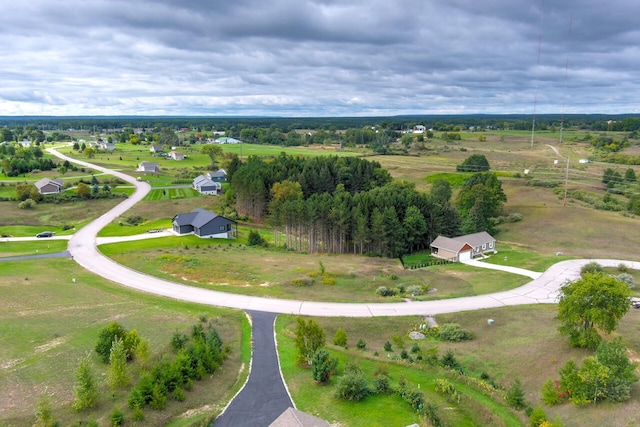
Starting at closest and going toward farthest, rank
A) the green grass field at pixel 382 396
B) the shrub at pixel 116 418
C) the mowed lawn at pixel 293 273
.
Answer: the shrub at pixel 116 418
the green grass field at pixel 382 396
the mowed lawn at pixel 293 273

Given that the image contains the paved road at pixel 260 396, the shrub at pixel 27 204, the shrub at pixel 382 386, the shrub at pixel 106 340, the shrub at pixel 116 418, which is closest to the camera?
→ the shrub at pixel 116 418

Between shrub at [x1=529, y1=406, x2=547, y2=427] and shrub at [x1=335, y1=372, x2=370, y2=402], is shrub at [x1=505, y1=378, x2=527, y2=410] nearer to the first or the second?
shrub at [x1=529, y1=406, x2=547, y2=427]

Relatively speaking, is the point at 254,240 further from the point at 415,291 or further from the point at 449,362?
the point at 449,362

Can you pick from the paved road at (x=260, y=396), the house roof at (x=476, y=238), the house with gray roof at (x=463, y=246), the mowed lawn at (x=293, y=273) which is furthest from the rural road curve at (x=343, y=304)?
the paved road at (x=260, y=396)

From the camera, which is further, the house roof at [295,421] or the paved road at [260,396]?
the paved road at [260,396]

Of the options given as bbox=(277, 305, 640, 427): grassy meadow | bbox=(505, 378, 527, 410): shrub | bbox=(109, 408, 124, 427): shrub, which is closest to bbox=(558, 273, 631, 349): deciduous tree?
bbox=(277, 305, 640, 427): grassy meadow

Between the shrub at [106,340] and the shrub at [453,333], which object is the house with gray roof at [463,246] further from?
the shrub at [106,340]
